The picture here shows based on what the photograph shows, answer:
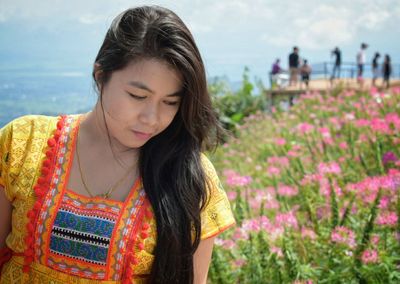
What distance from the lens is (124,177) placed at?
142 centimetres

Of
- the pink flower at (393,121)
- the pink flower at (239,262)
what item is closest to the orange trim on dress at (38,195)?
the pink flower at (239,262)

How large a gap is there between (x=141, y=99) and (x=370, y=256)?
45.8 inches

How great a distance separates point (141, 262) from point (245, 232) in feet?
3.04

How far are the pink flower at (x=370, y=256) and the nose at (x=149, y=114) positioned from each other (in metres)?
1.09

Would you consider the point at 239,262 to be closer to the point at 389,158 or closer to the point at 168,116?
the point at 168,116

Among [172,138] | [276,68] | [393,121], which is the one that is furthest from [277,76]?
[172,138]

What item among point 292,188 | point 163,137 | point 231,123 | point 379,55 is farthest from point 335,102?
point 379,55

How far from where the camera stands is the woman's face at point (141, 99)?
125 cm

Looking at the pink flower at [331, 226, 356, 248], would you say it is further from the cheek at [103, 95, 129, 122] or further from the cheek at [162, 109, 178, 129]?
the cheek at [103, 95, 129, 122]

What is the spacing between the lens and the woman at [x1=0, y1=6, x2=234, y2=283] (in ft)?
4.17

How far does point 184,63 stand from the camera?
1.24 m

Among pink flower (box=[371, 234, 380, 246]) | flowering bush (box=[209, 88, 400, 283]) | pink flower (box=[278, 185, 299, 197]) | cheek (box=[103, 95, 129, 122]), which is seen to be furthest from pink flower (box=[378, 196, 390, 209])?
cheek (box=[103, 95, 129, 122])

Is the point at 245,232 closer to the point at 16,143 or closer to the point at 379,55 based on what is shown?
the point at 16,143

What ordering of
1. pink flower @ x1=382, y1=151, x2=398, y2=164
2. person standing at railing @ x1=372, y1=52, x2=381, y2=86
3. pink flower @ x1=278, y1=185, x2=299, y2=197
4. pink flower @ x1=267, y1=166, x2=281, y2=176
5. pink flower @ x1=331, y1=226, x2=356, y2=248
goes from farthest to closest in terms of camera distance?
person standing at railing @ x1=372, y1=52, x2=381, y2=86, pink flower @ x1=267, y1=166, x2=281, y2=176, pink flower @ x1=382, y1=151, x2=398, y2=164, pink flower @ x1=278, y1=185, x2=299, y2=197, pink flower @ x1=331, y1=226, x2=356, y2=248
